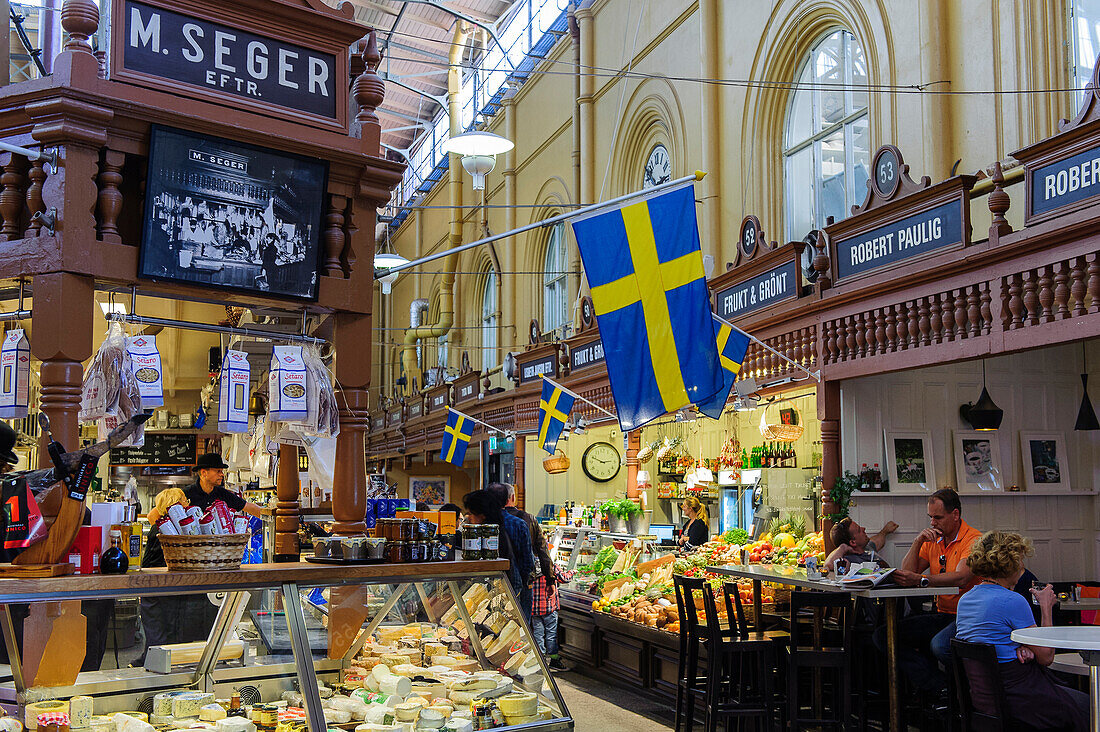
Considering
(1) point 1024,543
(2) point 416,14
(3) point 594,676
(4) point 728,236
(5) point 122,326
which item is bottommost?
(3) point 594,676

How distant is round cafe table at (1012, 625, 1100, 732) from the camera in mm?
3977

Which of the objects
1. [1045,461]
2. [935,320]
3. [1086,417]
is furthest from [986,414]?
[935,320]

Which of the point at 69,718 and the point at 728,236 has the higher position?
the point at 728,236

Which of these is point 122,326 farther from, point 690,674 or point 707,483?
point 707,483

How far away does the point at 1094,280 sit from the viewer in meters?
5.98

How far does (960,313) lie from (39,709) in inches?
233

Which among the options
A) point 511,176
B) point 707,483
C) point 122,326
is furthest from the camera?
point 511,176

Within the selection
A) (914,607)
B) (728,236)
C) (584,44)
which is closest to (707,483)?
(728,236)

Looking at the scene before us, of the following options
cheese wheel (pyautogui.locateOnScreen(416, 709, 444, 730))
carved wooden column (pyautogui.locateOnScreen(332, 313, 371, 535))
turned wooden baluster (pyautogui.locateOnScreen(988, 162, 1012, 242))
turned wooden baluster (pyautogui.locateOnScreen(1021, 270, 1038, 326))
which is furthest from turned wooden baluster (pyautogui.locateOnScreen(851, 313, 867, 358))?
cheese wheel (pyautogui.locateOnScreen(416, 709, 444, 730))

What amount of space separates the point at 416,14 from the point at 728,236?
445 inches

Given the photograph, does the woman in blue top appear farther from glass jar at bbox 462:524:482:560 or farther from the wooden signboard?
the wooden signboard

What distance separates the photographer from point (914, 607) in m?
7.35

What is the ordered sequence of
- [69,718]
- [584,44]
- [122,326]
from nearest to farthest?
[69,718], [122,326], [584,44]

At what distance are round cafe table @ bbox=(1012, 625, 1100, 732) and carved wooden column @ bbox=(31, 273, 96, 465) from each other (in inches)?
158
